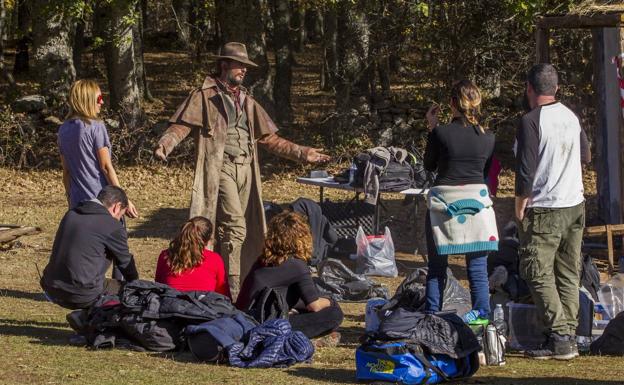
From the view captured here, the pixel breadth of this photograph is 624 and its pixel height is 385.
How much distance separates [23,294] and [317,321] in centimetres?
353

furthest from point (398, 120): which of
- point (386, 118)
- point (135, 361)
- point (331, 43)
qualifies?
point (135, 361)

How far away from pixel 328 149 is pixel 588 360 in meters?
12.5

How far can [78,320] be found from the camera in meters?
7.66

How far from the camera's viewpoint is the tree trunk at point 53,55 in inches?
787

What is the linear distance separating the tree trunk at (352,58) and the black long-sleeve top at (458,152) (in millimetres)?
11602

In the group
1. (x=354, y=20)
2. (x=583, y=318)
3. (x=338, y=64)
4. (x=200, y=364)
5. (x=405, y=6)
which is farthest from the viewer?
(x=338, y=64)

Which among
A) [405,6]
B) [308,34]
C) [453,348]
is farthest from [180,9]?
[453,348]

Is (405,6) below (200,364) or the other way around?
the other way around

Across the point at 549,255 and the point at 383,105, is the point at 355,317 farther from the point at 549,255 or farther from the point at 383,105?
the point at 383,105

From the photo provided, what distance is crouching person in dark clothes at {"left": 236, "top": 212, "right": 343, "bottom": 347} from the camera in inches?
296

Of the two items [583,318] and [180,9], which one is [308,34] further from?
[583,318]

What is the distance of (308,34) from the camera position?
1420 inches

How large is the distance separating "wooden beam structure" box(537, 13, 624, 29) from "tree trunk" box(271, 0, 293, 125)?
11.3 m

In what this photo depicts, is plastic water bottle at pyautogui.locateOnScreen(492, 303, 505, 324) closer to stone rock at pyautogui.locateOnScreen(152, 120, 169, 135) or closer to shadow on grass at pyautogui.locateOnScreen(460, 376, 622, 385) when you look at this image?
shadow on grass at pyautogui.locateOnScreen(460, 376, 622, 385)
